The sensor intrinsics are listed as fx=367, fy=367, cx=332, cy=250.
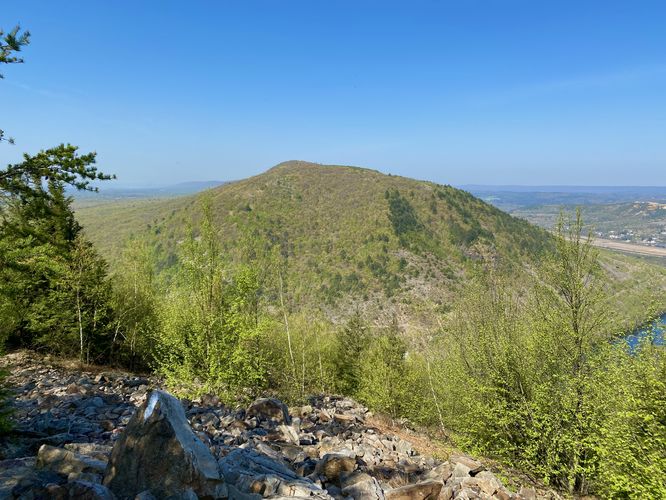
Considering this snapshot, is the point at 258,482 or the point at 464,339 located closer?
the point at 258,482

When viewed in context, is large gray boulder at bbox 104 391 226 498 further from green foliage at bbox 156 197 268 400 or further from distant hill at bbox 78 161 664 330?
distant hill at bbox 78 161 664 330

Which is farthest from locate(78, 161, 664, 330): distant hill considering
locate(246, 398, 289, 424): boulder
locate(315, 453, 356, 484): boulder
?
locate(315, 453, 356, 484): boulder

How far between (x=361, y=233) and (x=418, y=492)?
124m

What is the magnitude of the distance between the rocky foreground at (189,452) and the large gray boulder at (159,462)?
0.06 ft

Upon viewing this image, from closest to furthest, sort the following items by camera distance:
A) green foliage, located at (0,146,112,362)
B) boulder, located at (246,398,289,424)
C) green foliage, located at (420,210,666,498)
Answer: green foliage, located at (420,210,666,498)
boulder, located at (246,398,289,424)
green foliage, located at (0,146,112,362)

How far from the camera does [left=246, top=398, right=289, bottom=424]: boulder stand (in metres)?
16.2

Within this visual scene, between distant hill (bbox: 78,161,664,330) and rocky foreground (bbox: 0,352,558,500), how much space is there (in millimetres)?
82163

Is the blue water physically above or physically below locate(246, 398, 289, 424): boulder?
above

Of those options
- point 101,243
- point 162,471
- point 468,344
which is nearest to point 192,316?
point 162,471

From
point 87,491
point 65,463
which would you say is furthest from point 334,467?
point 65,463

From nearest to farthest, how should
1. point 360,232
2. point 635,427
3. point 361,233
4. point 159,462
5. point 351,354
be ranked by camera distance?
1. point 159,462
2. point 635,427
3. point 351,354
4. point 361,233
5. point 360,232

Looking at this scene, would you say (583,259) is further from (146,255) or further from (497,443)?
(146,255)

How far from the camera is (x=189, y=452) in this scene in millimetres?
7570

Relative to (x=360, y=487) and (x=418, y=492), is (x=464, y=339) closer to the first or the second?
(x=418, y=492)
